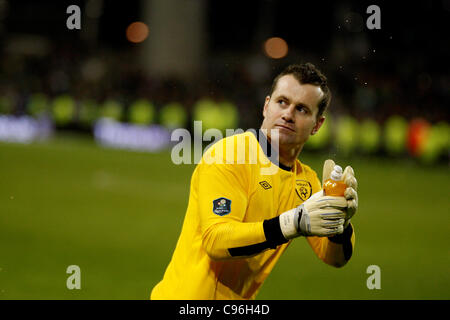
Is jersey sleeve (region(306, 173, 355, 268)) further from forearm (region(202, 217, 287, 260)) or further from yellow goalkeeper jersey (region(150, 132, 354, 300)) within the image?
forearm (region(202, 217, 287, 260))

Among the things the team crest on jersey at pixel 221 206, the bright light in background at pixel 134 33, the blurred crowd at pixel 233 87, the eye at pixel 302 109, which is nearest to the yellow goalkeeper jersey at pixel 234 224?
the team crest on jersey at pixel 221 206

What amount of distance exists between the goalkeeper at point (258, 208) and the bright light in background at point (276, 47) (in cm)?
3458

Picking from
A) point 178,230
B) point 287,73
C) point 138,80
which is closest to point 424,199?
point 178,230

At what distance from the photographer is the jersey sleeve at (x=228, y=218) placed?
10.2ft

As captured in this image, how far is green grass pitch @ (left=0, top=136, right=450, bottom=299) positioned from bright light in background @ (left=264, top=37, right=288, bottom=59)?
23038 millimetres

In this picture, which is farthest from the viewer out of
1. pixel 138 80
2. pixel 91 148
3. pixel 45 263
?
pixel 138 80

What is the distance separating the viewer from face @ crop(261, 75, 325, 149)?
3.44 meters

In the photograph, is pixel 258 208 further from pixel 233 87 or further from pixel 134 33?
pixel 134 33

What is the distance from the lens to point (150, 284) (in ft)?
23.7

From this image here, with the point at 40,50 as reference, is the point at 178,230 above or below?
below

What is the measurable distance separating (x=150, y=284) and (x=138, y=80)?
20598 millimetres

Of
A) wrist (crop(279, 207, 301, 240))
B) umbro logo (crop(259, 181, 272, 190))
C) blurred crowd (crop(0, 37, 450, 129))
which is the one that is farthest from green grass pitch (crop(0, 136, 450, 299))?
blurred crowd (crop(0, 37, 450, 129))

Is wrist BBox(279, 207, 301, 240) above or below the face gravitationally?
below

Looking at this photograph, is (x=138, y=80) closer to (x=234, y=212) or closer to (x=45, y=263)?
(x=45, y=263)
